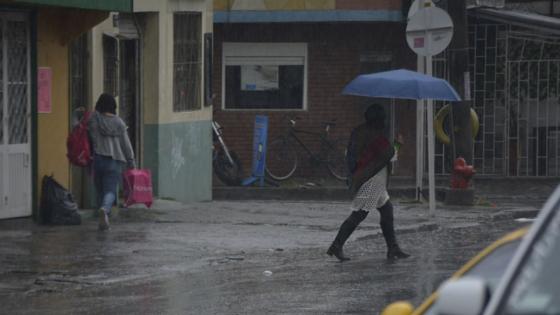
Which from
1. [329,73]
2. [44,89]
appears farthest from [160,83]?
[329,73]

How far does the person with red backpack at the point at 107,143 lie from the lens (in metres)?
17.0

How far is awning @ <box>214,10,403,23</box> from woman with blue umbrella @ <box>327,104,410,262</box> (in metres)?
12.0

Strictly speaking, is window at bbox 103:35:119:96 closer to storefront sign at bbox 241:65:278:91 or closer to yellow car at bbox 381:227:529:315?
storefront sign at bbox 241:65:278:91

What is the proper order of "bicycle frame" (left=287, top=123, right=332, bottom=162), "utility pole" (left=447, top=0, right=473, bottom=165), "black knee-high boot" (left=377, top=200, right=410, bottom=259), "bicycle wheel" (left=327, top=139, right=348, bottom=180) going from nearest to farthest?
"black knee-high boot" (left=377, top=200, right=410, bottom=259)
"utility pole" (left=447, top=0, right=473, bottom=165)
"bicycle wheel" (left=327, top=139, right=348, bottom=180)
"bicycle frame" (left=287, top=123, right=332, bottom=162)

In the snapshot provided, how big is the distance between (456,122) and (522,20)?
4990 mm

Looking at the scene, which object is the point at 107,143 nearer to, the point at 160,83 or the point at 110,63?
the point at 110,63

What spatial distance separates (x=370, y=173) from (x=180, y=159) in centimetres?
699

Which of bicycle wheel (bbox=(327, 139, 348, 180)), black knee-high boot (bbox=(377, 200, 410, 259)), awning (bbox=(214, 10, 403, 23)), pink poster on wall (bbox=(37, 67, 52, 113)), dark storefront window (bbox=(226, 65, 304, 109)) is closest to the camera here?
black knee-high boot (bbox=(377, 200, 410, 259))

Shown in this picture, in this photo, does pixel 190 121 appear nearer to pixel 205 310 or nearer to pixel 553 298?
pixel 205 310

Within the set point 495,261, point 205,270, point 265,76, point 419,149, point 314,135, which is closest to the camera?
point 495,261

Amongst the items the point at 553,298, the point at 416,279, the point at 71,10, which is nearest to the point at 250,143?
Answer: the point at 71,10

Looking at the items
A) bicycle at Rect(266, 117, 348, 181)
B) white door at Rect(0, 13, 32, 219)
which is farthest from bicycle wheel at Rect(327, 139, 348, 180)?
white door at Rect(0, 13, 32, 219)

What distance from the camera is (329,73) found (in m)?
27.6

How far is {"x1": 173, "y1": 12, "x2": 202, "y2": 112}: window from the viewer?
21078mm
